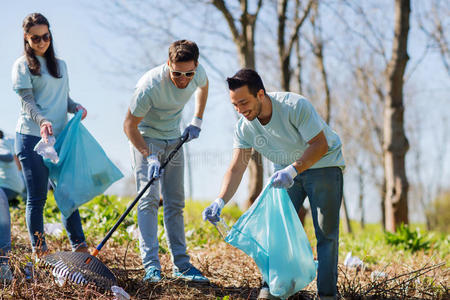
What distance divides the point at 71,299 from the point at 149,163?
3.41 ft

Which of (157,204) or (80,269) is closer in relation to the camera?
(80,269)

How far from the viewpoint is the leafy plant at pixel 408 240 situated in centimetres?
615

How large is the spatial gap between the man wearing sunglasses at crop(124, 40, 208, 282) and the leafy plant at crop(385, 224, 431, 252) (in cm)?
393

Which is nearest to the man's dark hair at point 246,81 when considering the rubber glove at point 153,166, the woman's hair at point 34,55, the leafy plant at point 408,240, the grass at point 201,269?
the rubber glove at point 153,166

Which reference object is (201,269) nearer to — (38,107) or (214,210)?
(214,210)

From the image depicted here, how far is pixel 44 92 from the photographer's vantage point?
341 cm

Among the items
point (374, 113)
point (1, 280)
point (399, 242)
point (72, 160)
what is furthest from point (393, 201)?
point (374, 113)

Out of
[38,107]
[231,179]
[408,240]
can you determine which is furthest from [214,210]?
[408,240]

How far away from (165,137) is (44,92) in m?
0.97

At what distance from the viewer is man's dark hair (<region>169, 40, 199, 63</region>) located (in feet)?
9.89

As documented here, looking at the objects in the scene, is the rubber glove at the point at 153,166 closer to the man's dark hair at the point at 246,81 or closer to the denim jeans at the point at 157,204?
the denim jeans at the point at 157,204

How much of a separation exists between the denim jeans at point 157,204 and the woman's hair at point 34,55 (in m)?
0.85

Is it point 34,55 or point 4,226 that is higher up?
point 34,55

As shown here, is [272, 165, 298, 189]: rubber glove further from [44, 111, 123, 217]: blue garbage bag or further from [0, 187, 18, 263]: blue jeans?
[0, 187, 18, 263]: blue jeans
